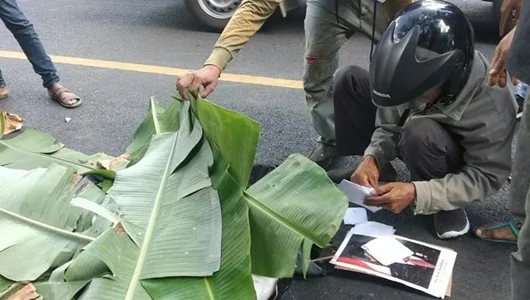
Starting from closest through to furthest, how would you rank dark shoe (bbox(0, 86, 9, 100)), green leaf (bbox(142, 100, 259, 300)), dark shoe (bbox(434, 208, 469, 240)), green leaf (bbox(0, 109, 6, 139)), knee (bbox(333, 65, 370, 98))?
green leaf (bbox(142, 100, 259, 300))
dark shoe (bbox(434, 208, 469, 240))
knee (bbox(333, 65, 370, 98))
green leaf (bbox(0, 109, 6, 139))
dark shoe (bbox(0, 86, 9, 100))

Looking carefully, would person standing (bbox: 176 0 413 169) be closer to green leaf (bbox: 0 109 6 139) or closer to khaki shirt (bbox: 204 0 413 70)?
khaki shirt (bbox: 204 0 413 70)

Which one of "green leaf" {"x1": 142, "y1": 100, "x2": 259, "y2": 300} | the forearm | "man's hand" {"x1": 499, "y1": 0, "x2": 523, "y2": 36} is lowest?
the forearm

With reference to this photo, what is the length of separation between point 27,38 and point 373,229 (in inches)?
99.5

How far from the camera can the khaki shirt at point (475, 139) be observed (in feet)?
7.79

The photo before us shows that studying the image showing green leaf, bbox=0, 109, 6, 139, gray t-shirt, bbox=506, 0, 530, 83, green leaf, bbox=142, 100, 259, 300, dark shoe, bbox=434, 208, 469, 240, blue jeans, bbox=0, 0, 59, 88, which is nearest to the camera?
gray t-shirt, bbox=506, 0, 530, 83

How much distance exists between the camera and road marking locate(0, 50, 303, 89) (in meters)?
4.19

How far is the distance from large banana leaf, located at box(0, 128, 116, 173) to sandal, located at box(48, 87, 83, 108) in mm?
1076

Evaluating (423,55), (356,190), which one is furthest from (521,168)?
(356,190)

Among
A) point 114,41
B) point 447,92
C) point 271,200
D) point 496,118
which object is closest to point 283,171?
point 271,200

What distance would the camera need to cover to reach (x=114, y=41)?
16.7 feet

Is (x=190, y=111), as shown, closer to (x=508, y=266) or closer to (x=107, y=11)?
(x=508, y=266)

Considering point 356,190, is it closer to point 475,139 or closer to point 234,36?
point 475,139

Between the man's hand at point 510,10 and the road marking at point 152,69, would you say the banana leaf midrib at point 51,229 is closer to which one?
the man's hand at point 510,10

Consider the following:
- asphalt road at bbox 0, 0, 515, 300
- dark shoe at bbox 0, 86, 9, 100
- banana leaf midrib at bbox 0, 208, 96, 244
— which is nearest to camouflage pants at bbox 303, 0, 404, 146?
asphalt road at bbox 0, 0, 515, 300
